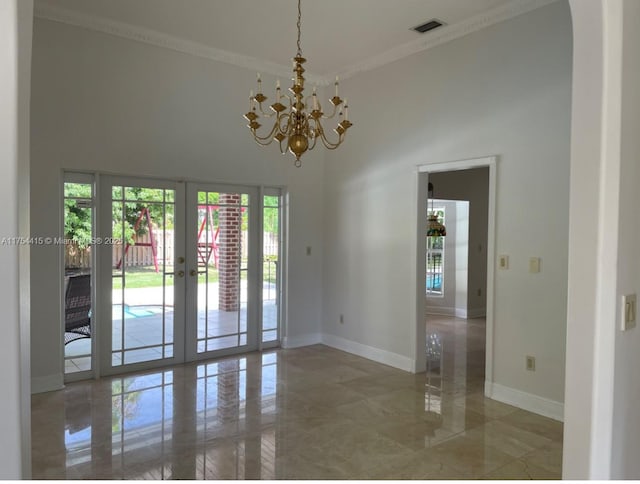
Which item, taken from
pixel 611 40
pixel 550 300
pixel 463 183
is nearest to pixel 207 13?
pixel 611 40

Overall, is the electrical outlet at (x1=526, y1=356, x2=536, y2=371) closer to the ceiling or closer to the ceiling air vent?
the ceiling

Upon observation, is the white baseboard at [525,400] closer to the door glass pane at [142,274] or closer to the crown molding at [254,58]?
the crown molding at [254,58]

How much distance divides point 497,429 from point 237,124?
4129 mm

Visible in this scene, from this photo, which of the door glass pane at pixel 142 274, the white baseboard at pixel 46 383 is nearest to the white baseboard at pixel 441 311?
the door glass pane at pixel 142 274

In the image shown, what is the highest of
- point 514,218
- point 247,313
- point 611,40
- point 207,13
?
point 207,13

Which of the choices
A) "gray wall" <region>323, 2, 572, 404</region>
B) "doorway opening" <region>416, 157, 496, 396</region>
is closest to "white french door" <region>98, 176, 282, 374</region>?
"gray wall" <region>323, 2, 572, 404</region>

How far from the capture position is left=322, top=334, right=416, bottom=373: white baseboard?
5.21 meters

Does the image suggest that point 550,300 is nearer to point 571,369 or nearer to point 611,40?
point 571,369

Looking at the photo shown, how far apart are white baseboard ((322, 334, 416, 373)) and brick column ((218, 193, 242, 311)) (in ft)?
4.43

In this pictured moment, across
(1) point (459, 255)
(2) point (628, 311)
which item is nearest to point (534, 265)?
(2) point (628, 311)

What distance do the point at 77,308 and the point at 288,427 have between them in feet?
8.20

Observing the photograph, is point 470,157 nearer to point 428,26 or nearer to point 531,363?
point 428,26

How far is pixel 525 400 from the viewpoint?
4.10m

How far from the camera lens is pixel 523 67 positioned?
161 inches
